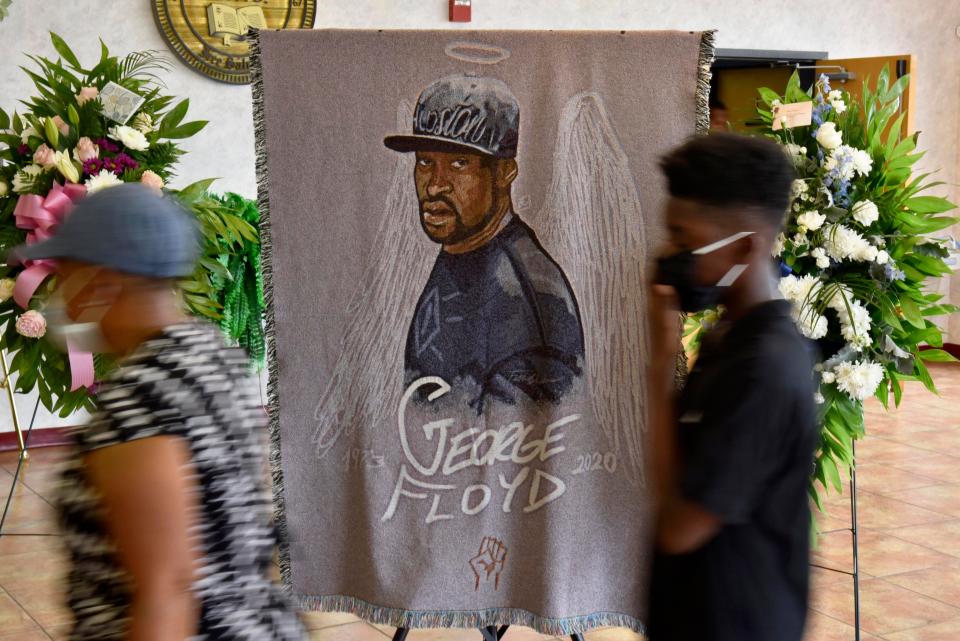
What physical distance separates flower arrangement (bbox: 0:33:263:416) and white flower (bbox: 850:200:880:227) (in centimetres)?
196

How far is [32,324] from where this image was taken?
11.1 feet

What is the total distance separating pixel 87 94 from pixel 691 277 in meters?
2.54

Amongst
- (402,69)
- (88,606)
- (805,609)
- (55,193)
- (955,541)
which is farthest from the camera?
(955,541)

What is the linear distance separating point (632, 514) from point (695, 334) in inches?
31.8

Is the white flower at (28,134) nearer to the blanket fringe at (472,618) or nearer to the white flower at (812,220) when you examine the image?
the blanket fringe at (472,618)

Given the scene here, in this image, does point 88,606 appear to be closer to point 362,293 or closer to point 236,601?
point 236,601

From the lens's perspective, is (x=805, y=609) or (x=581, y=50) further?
(x=581, y=50)

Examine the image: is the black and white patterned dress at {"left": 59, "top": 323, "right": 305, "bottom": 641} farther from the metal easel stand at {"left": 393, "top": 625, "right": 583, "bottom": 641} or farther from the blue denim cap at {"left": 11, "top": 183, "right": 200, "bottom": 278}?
the metal easel stand at {"left": 393, "top": 625, "right": 583, "bottom": 641}

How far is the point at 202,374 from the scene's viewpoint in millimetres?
1353

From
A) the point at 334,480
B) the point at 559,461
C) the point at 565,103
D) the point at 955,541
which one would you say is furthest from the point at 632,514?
the point at 955,541

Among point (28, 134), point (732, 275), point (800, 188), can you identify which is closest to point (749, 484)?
point (732, 275)

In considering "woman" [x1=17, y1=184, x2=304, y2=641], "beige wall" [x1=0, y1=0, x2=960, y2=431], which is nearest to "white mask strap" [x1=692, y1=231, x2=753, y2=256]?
"woman" [x1=17, y1=184, x2=304, y2=641]

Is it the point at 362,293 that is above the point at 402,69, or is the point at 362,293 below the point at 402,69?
below

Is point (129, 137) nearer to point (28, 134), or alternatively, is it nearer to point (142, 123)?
point (142, 123)
